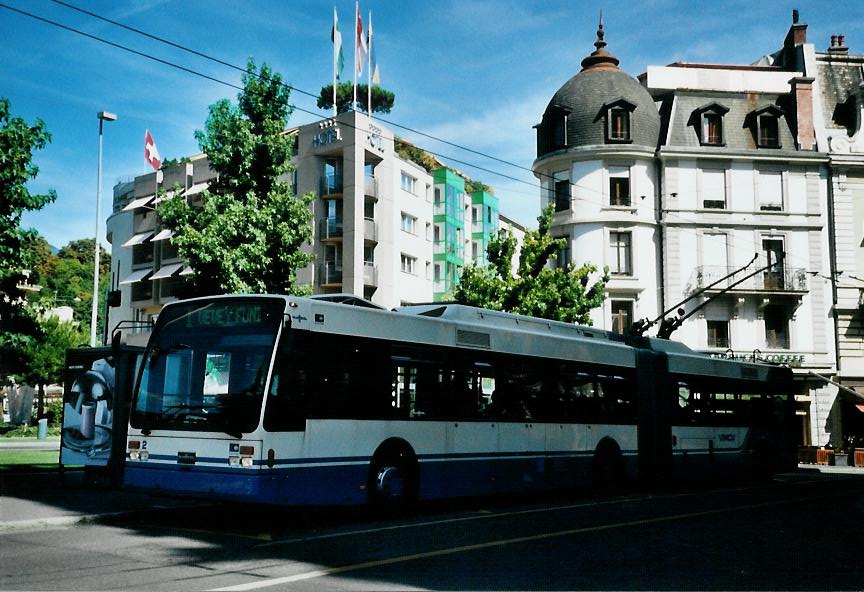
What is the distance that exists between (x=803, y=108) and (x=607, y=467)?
33213mm

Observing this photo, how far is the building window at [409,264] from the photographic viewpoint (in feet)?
178

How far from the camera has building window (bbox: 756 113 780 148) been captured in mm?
44969

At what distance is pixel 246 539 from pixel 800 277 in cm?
3735

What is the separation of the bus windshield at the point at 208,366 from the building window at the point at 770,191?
121ft

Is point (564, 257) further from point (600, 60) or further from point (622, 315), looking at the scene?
point (600, 60)

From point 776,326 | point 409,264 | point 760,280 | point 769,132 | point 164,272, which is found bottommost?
point 776,326


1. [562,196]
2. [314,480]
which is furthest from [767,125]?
[314,480]

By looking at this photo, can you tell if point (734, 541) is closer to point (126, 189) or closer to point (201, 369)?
point (201, 369)

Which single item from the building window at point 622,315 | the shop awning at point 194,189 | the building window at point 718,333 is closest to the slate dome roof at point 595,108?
the building window at point 622,315

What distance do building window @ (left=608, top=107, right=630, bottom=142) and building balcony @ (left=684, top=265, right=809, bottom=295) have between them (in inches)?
277

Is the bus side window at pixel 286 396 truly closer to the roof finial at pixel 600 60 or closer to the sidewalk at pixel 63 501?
the sidewalk at pixel 63 501

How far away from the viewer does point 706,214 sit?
43375 mm

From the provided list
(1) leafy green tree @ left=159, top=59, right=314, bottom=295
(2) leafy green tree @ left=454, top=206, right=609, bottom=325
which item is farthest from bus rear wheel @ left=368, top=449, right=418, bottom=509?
(2) leafy green tree @ left=454, top=206, right=609, bottom=325

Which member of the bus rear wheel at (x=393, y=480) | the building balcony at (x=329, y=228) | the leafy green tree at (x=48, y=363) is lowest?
the bus rear wheel at (x=393, y=480)
